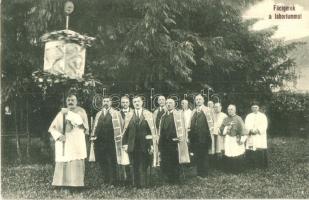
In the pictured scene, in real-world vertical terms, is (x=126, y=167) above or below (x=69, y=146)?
below

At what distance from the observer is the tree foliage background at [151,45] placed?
31.0ft

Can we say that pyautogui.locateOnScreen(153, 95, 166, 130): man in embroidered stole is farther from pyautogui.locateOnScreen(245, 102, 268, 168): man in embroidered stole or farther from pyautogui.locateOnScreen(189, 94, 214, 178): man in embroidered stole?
pyautogui.locateOnScreen(245, 102, 268, 168): man in embroidered stole

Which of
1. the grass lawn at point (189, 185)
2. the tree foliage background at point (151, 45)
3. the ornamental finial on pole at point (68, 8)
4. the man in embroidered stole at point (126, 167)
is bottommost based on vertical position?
the grass lawn at point (189, 185)

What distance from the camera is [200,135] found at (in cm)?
932

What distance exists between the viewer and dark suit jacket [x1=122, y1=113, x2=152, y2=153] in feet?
27.6

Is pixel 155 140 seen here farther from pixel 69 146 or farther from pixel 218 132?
pixel 218 132

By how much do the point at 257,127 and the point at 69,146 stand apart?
3709mm

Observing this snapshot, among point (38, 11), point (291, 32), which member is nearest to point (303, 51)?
point (291, 32)

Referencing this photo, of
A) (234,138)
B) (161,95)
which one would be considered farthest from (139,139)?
(234,138)

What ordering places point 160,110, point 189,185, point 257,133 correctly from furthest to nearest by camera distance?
point 257,133 < point 160,110 < point 189,185

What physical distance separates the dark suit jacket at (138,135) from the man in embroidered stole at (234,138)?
1833 mm

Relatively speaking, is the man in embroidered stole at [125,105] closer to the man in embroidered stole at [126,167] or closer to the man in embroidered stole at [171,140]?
the man in embroidered stole at [126,167]

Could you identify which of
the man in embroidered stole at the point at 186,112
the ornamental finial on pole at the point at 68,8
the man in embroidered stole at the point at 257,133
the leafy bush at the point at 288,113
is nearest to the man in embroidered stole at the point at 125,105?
the man in embroidered stole at the point at 186,112

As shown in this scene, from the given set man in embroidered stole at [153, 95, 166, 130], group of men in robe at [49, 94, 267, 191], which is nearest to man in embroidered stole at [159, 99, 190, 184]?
group of men in robe at [49, 94, 267, 191]
